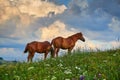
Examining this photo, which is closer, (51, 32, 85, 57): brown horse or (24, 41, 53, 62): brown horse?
(24, 41, 53, 62): brown horse

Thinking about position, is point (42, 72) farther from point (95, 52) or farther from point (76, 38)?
point (76, 38)

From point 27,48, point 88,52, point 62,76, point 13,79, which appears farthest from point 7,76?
point 27,48

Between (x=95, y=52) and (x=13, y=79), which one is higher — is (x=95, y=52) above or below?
above

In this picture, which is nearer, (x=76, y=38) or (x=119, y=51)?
(x=119, y=51)

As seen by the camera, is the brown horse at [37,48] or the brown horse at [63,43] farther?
the brown horse at [63,43]

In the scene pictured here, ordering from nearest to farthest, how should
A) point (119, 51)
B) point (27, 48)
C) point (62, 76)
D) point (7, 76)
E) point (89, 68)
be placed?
point (62, 76)
point (7, 76)
point (89, 68)
point (119, 51)
point (27, 48)

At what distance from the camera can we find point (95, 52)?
2370cm

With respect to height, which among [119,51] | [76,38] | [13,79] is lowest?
[13,79]

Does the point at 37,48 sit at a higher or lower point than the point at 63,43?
lower

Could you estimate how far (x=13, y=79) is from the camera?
45.8 feet

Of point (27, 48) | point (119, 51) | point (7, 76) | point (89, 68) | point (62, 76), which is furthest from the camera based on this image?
point (27, 48)

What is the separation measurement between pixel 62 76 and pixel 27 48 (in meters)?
17.9

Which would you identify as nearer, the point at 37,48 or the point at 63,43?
the point at 37,48

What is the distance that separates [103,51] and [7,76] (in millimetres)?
10356
